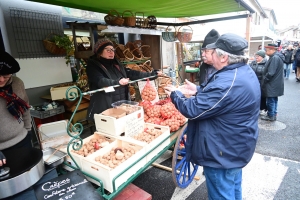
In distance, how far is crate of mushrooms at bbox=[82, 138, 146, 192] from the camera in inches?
57.9

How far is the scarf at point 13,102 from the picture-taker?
1.84 m

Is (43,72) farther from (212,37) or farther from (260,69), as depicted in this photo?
(260,69)

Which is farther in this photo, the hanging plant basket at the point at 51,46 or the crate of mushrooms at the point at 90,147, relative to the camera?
the hanging plant basket at the point at 51,46

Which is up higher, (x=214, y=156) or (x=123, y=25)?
(x=123, y=25)

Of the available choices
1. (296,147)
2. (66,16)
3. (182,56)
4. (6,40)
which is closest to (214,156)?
(296,147)

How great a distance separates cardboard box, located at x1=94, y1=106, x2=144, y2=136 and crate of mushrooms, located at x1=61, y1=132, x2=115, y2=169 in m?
0.07

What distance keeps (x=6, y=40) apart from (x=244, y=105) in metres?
3.91

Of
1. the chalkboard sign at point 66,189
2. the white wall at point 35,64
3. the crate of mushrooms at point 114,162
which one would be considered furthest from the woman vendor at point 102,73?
the white wall at point 35,64

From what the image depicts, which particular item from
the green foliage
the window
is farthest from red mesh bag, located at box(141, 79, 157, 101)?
the window

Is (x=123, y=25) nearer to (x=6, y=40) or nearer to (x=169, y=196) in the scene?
(x=6, y=40)

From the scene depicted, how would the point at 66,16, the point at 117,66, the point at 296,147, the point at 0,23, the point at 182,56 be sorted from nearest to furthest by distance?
the point at 117,66, the point at 0,23, the point at 296,147, the point at 66,16, the point at 182,56

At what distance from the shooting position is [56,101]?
159 inches

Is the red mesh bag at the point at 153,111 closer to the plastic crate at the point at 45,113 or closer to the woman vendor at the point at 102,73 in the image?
the woman vendor at the point at 102,73

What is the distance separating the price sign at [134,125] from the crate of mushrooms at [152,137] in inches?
1.3
